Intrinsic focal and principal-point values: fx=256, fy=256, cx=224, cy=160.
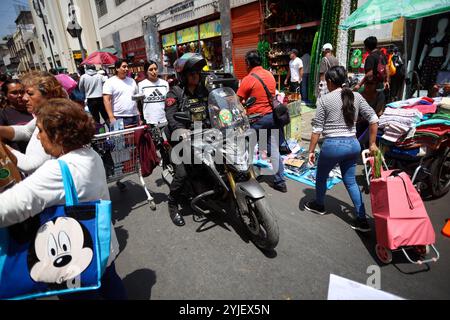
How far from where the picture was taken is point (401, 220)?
92.0 inches

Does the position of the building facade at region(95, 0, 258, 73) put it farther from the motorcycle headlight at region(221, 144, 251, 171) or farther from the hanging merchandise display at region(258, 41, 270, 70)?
the motorcycle headlight at region(221, 144, 251, 171)

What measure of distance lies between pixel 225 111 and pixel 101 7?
26.7 meters

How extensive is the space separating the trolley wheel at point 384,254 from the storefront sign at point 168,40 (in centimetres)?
1631

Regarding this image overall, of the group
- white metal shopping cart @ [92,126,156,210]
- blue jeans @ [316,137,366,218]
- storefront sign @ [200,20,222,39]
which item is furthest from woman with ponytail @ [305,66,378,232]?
storefront sign @ [200,20,222,39]

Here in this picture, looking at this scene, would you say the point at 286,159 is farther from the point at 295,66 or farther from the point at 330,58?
the point at 295,66

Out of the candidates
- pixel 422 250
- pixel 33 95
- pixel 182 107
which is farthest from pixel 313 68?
pixel 33 95

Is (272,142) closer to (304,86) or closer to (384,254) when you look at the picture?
(384,254)

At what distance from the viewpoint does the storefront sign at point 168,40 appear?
15.9 m

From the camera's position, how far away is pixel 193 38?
14.2 m

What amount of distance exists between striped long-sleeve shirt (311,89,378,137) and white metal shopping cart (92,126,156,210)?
2.51 meters

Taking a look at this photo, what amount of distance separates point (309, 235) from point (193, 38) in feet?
45.1

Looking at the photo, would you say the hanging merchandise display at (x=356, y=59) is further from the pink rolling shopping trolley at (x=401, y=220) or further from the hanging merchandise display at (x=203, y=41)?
the pink rolling shopping trolley at (x=401, y=220)

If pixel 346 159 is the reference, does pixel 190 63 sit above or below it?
above
